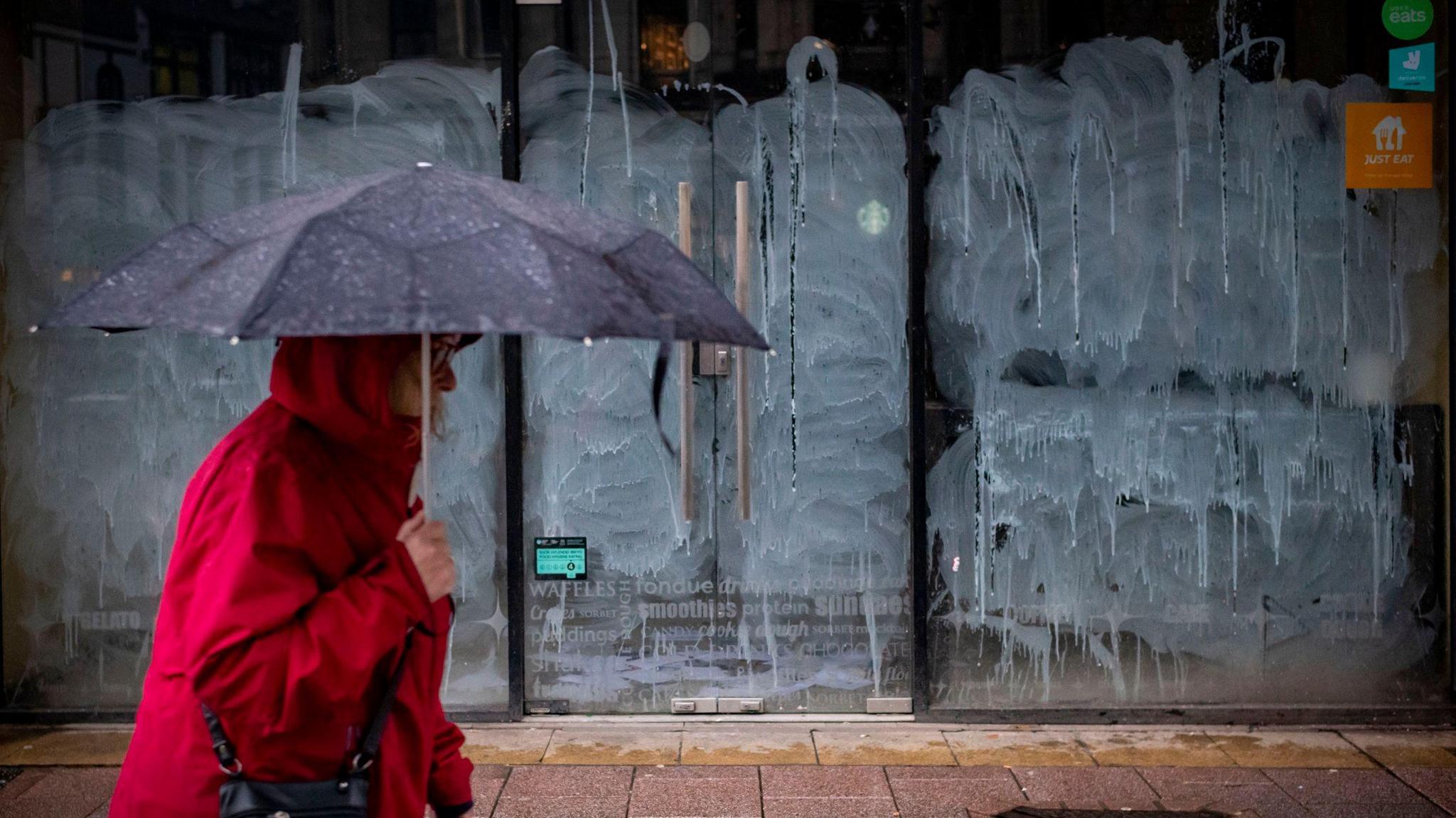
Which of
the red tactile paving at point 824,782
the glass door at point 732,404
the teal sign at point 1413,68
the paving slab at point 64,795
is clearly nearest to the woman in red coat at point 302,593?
the red tactile paving at point 824,782

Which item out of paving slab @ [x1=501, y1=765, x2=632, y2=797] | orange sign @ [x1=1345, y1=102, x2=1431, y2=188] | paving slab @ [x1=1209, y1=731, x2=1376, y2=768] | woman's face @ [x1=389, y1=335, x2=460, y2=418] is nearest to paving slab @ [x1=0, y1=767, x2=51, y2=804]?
paving slab @ [x1=501, y1=765, x2=632, y2=797]

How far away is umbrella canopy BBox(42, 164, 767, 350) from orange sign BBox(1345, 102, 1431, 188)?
4.28m

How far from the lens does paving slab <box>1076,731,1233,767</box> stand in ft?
18.0

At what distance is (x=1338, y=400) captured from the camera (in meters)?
5.90

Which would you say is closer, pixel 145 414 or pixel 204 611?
pixel 204 611

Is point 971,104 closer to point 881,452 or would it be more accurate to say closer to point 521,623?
point 881,452

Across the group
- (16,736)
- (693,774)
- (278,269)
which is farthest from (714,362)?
(278,269)

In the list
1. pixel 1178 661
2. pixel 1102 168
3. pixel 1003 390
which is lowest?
pixel 1178 661

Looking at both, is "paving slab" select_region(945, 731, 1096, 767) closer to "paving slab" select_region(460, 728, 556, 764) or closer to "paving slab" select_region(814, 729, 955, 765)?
"paving slab" select_region(814, 729, 955, 765)

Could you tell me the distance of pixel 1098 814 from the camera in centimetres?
489

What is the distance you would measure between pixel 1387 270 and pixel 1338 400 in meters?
0.59

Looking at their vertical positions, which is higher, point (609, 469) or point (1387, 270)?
point (1387, 270)

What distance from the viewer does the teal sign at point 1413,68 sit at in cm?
580

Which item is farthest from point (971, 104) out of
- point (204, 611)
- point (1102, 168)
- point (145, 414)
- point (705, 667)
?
point (204, 611)
